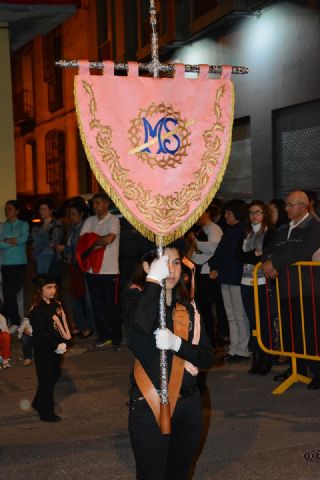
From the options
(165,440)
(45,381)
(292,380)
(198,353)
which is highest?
(198,353)

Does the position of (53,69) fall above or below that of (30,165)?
above

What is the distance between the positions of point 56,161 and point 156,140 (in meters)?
24.7

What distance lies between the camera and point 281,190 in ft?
46.5

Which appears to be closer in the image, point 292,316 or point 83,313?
point 292,316

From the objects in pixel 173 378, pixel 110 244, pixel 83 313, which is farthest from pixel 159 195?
pixel 83 313

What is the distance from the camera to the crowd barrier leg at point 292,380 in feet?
24.7

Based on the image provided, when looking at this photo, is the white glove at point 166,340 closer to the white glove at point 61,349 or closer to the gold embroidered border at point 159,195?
the gold embroidered border at point 159,195

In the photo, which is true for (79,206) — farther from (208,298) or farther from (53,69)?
(53,69)

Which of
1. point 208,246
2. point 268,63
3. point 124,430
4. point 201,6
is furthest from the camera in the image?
point 201,6

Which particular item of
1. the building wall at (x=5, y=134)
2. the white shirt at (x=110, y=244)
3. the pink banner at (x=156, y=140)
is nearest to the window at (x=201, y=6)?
the building wall at (x=5, y=134)

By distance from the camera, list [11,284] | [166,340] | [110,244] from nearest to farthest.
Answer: [166,340]
[110,244]
[11,284]

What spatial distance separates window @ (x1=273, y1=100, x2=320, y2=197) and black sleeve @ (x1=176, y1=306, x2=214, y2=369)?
30.4 feet

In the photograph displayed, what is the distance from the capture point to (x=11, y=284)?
37.1 ft

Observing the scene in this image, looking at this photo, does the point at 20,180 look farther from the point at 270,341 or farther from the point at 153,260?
the point at 153,260
